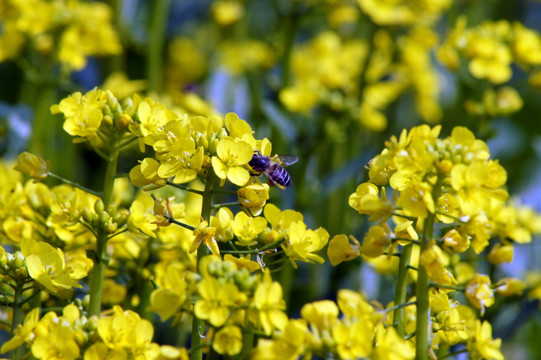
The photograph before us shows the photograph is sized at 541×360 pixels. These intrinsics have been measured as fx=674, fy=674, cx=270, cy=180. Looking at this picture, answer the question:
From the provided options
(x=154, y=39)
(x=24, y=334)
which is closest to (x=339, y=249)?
(x=24, y=334)

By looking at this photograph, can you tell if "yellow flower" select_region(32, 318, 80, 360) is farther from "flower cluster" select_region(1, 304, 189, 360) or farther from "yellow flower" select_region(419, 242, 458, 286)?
"yellow flower" select_region(419, 242, 458, 286)

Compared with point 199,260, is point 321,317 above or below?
below

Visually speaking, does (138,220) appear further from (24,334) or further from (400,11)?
(400,11)

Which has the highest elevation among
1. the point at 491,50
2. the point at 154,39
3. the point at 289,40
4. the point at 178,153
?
the point at 154,39

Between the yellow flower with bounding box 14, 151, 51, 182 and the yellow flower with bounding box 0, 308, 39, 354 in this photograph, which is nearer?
the yellow flower with bounding box 0, 308, 39, 354

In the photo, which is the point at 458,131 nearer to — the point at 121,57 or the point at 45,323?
the point at 45,323

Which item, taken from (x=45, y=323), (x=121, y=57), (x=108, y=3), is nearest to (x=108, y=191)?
(x=45, y=323)

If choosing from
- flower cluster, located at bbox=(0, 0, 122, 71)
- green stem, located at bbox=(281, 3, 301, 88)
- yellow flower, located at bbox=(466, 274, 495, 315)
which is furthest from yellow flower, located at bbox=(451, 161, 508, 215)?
flower cluster, located at bbox=(0, 0, 122, 71)
